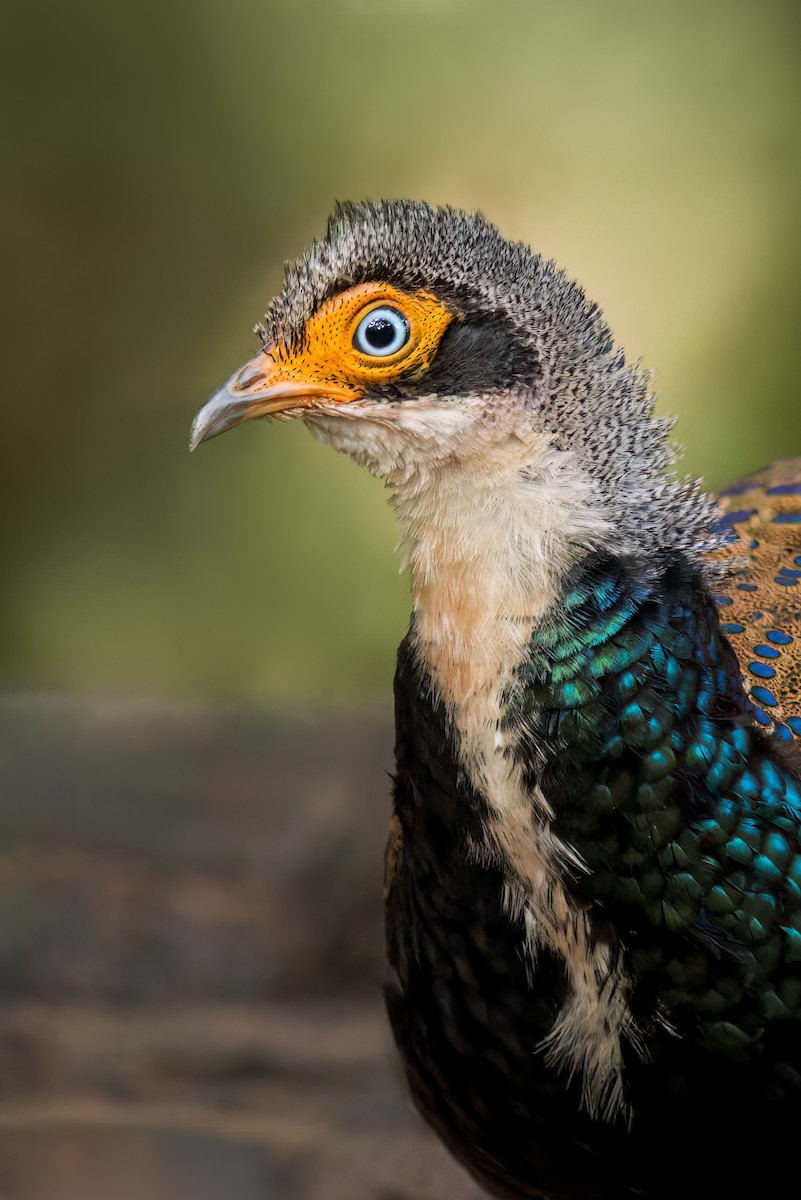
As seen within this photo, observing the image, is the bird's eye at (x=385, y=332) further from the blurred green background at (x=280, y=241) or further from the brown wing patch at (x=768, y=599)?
the blurred green background at (x=280, y=241)

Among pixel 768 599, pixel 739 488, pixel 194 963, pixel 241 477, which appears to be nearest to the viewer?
pixel 768 599

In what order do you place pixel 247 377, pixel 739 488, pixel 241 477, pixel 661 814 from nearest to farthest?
1. pixel 661 814
2. pixel 247 377
3. pixel 739 488
4. pixel 241 477

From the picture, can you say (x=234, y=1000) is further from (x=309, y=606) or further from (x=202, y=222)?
(x=202, y=222)

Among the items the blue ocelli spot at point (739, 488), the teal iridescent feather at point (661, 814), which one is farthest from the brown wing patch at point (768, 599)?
the teal iridescent feather at point (661, 814)

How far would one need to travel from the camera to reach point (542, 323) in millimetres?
1289

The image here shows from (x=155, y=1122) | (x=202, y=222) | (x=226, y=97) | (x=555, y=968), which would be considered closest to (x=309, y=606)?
(x=202, y=222)

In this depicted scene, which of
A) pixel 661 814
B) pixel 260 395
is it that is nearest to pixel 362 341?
pixel 260 395

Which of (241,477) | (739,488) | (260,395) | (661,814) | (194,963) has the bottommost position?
(194,963)

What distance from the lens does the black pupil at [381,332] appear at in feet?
4.18

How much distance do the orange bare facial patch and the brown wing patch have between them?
469 mm

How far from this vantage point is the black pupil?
1.27m

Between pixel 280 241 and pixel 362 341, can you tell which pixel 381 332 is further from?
pixel 280 241

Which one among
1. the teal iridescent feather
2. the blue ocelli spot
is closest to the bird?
the teal iridescent feather

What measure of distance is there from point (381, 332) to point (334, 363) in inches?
2.4
